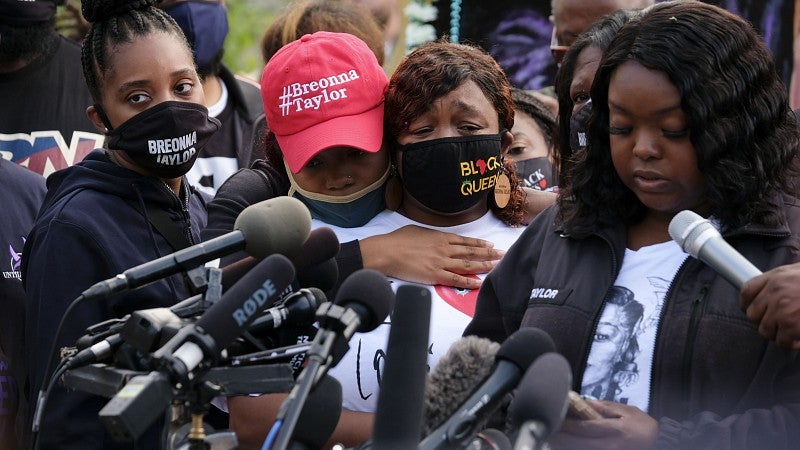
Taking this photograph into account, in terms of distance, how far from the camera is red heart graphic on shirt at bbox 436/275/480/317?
158 inches

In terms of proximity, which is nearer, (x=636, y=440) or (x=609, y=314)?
(x=636, y=440)

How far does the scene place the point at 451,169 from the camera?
13.3 ft

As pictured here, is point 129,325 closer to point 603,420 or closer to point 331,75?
point 603,420

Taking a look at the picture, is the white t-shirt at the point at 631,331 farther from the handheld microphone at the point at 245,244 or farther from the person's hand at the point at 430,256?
the handheld microphone at the point at 245,244

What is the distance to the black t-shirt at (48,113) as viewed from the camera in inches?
233

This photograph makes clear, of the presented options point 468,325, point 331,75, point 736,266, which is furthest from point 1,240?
point 736,266

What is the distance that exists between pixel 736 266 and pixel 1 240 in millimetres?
3185

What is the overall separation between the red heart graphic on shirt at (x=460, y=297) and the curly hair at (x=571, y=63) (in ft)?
2.78

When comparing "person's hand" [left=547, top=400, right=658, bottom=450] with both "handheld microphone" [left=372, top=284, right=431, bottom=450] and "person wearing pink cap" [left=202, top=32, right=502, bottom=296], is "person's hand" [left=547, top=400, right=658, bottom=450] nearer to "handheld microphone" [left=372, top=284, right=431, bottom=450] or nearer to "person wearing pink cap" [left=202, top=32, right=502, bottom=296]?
"handheld microphone" [left=372, top=284, right=431, bottom=450]

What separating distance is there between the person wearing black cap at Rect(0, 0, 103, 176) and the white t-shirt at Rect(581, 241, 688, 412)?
3448mm

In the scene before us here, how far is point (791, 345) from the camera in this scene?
2990mm

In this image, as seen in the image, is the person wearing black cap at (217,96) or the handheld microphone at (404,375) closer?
the handheld microphone at (404,375)

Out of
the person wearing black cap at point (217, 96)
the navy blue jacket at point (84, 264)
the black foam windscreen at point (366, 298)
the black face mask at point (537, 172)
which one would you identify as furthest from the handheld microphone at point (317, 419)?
the person wearing black cap at point (217, 96)

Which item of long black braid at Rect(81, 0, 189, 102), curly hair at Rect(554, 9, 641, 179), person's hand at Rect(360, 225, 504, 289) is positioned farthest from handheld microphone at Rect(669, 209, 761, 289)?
long black braid at Rect(81, 0, 189, 102)
